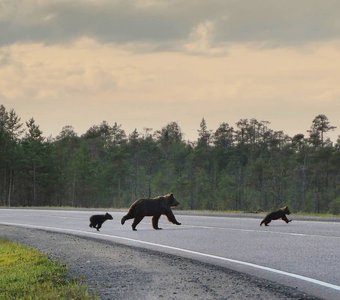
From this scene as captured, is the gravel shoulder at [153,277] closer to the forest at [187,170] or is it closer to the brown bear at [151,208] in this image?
the brown bear at [151,208]

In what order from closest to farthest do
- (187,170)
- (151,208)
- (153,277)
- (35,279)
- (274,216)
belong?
1. (153,277)
2. (35,279)
3. (151,208)
4. (274,216)
5. (187,170)

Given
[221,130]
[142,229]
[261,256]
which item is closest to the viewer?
[261,256]

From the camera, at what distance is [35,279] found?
10.5m

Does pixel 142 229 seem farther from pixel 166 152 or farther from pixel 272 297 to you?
pixel 166 152

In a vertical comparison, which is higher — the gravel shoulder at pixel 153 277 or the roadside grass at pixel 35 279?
the gravel shoulder at pixel 153 277

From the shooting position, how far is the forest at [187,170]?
96.8 m

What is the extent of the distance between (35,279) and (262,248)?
201 inches

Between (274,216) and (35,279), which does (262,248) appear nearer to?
(35,279)

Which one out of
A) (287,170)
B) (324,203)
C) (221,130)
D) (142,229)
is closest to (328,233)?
(142,229)

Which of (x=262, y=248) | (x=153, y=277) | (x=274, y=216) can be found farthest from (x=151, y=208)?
(x=153, y=277)

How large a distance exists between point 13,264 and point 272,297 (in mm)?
7944

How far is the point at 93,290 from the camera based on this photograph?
28.4 ft

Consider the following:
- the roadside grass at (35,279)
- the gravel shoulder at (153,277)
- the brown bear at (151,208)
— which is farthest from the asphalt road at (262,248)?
the roadside grass at (35,279)

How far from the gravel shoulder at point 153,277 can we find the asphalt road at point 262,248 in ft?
1.46
